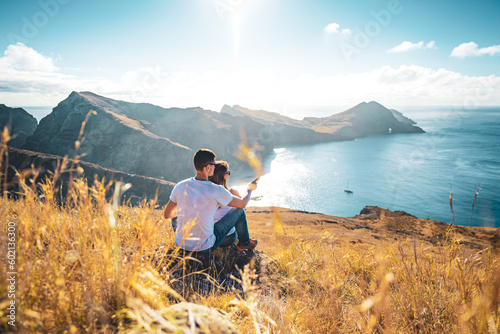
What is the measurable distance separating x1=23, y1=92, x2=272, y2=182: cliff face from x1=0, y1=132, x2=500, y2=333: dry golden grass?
292 ft

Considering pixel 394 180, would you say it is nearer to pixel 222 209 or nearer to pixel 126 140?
pixel 222 209

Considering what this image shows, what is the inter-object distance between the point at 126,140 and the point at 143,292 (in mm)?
113531

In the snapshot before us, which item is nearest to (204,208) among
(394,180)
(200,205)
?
(200,205)

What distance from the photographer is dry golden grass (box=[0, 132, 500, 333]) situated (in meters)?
1.32

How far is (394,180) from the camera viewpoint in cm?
8675

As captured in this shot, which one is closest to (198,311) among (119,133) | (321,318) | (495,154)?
(321,318)

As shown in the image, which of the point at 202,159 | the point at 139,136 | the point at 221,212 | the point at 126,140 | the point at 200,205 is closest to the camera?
the point at 200,205

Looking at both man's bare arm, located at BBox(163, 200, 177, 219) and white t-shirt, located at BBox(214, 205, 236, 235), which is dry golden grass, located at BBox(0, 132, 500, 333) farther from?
white t-shirt, located at BBox(214, 205, 236, 235)

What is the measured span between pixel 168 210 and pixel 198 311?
7.46ft

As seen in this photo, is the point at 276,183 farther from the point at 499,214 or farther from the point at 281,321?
the point at 281,321

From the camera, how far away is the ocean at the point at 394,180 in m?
62.6

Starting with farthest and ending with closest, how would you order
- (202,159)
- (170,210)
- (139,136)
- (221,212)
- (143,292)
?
1. (139,136)
2. (221,212)
3. (170,210)
4. (202,159)
5. (143,292)

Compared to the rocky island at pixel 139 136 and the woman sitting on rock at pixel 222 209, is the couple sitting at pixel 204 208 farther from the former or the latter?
the rocky island at pixel 139 136

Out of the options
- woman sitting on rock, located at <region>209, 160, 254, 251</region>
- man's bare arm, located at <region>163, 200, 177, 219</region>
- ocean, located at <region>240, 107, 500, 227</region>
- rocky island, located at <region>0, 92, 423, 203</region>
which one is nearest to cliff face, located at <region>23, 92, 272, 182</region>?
rocky island, located at <region>0, 92, 423, 203</region>
